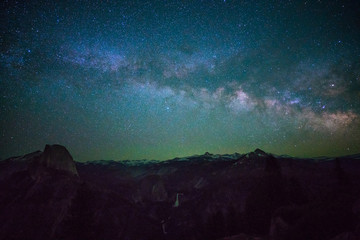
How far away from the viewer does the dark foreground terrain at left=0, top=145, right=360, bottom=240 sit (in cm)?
2388

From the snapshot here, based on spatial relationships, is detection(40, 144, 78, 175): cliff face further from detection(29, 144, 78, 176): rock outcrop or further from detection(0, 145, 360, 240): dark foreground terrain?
detection(0, 145, 360, 240): dark foreground terrain

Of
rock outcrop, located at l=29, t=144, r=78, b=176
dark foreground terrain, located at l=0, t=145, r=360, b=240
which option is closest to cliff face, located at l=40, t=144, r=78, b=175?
rock outcrop, located at l=29, t=144, r=78, b=176

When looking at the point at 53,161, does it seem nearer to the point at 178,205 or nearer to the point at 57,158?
the point at 57,158

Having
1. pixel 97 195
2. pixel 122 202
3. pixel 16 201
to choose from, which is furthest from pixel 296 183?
pixel 16 201

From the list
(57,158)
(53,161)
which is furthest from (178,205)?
(53,161)

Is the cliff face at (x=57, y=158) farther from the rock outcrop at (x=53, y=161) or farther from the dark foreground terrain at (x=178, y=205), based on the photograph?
the dark foreground terrain at (x=178, y=205)

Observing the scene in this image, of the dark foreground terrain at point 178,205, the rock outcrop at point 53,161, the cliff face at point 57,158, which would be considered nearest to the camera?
the dark foreground terrain at point 178,205

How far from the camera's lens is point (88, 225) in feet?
113

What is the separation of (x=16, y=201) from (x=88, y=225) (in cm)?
2282

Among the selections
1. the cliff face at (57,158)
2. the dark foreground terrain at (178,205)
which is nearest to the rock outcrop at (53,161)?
the cliff face at (57,158)

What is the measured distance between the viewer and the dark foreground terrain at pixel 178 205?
2388 centimetres

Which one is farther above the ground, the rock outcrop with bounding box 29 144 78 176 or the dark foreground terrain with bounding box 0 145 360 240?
the rock outcrop with bounding box 29 144 78 176

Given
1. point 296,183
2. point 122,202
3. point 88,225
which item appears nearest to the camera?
point 88,225

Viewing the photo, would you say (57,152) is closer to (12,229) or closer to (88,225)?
(12,229)
